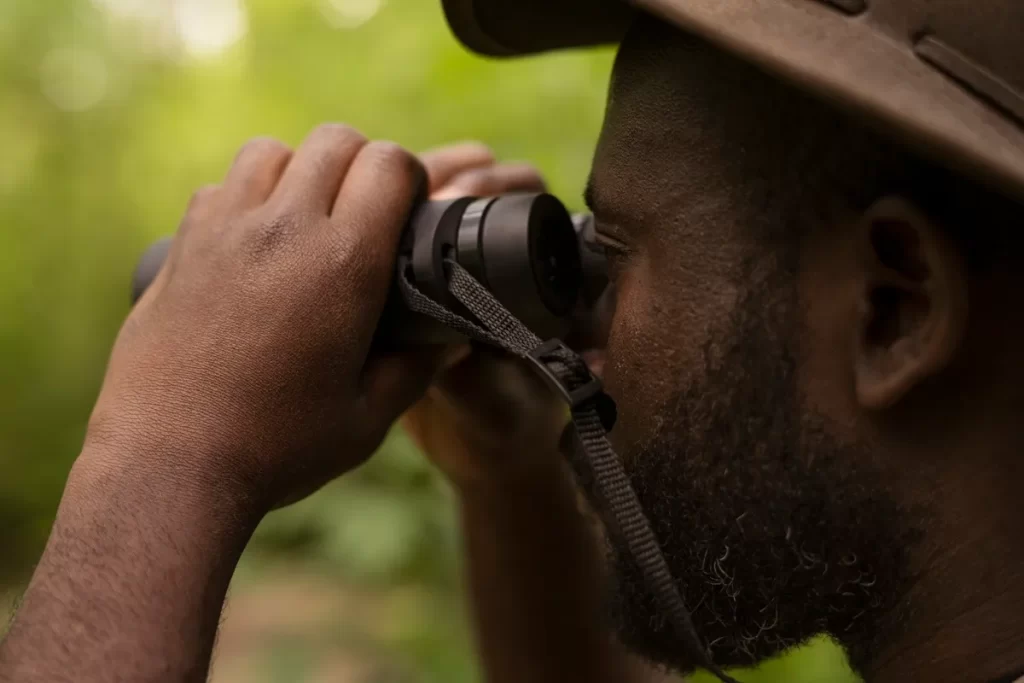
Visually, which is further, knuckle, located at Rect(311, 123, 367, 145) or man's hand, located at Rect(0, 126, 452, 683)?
knuckle, located at Rect(311, 123, 367, 145)

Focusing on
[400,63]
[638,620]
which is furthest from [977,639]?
[400,63]

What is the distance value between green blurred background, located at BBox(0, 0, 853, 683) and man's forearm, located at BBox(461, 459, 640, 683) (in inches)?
37.8

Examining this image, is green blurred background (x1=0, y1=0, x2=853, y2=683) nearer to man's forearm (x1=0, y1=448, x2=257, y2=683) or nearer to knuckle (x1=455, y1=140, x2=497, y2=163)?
knuckle (x1=455, y1=140, x2=497, y2=163)

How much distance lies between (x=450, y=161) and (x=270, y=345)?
0.36 metres

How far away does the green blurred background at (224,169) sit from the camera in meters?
2.32

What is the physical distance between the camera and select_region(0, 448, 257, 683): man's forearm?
2.62ft

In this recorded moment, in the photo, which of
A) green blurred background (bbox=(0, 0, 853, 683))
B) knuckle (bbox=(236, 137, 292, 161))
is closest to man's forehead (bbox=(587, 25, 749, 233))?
knuckle (bbox=(236, 137, 292, 161))

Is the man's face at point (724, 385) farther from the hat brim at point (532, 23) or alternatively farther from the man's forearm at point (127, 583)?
the man's forearm at point (127, 583)

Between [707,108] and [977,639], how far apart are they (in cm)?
Answer: 44

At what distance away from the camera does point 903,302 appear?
753mm

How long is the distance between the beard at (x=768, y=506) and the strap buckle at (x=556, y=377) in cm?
7

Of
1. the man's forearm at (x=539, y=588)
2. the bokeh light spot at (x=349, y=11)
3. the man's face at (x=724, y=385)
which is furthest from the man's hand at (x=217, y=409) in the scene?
the bokeh light spot at (x=349, y=11)

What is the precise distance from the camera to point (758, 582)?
84cm

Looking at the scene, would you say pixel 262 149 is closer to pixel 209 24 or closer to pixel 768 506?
pixel 768 506
